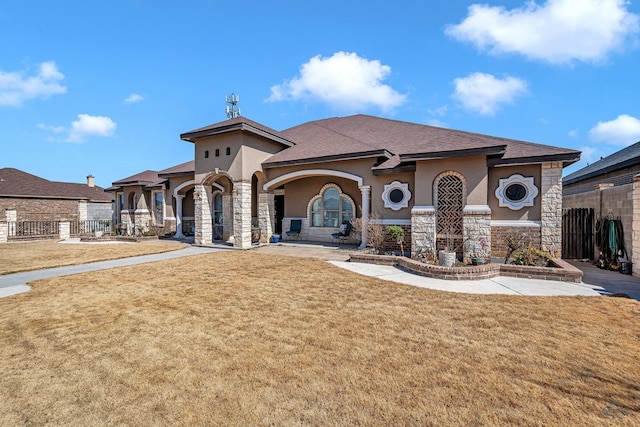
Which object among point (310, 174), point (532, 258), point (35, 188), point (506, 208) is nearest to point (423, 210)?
point (506, 208)

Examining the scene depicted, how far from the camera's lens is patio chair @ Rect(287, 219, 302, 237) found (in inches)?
629

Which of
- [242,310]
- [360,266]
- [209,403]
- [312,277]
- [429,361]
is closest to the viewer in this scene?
[209,403]

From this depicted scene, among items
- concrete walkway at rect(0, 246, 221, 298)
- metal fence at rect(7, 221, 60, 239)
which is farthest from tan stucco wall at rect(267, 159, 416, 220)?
metal fence at rect(7, 221, 60, 239)

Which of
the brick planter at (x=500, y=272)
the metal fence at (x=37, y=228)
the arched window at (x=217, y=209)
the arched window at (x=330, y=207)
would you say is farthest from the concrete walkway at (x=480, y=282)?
the metal fence at (x=37, y=228)

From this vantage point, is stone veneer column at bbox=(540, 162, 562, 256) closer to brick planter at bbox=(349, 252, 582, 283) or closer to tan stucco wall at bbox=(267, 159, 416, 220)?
brick planter at bbox=(349, 252, 582, 283)

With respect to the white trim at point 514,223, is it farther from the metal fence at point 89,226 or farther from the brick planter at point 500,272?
the metal fence at point 89,226

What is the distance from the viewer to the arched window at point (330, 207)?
49.3 feet

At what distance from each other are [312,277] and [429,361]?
4562mm

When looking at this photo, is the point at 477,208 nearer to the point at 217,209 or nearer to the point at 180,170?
the point at 217,209

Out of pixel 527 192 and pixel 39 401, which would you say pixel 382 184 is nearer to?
pixel 527 192

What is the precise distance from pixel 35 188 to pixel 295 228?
2529cm

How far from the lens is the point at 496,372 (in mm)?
3275

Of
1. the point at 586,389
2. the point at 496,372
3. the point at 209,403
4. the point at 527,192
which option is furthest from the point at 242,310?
the point at 527,192

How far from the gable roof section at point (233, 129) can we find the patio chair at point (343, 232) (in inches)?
221
